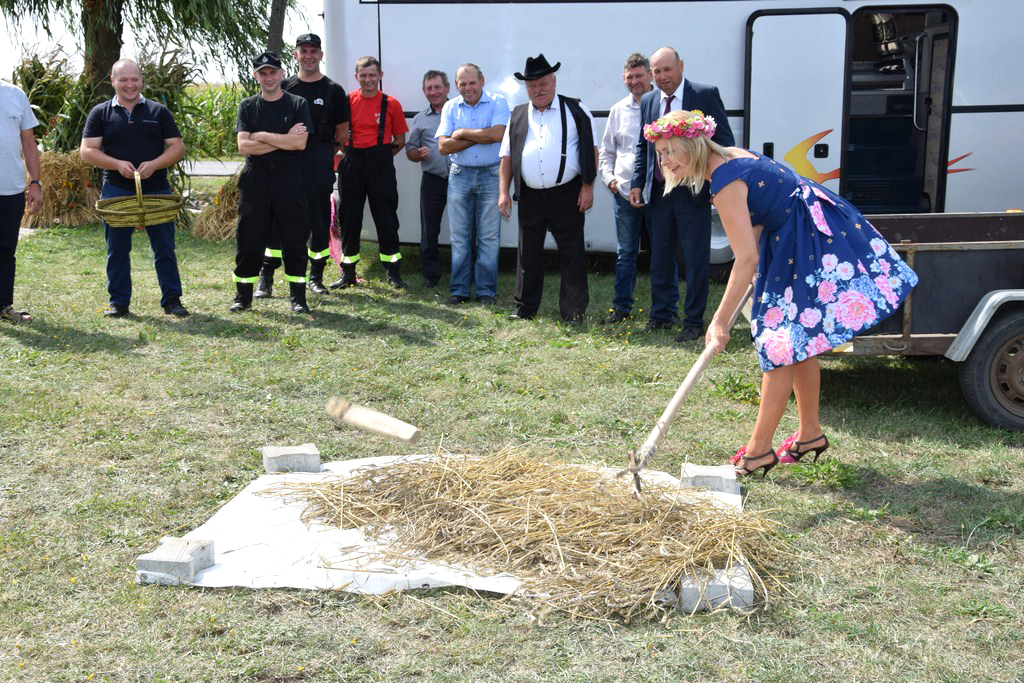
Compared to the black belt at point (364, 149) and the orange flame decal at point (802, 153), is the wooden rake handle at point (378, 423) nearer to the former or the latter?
the black belt at point (364, 149)

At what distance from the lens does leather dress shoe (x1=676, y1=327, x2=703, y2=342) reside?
7.63 meters

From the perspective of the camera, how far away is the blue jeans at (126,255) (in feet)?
26.8

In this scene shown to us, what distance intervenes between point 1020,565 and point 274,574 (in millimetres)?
2902

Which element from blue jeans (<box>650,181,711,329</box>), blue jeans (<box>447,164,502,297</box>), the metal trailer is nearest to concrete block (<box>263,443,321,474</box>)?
the metal trailer

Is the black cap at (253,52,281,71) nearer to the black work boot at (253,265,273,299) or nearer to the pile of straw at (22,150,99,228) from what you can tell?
the black work boot at (253,265,273,299)

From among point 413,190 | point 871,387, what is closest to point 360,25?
point 413,190

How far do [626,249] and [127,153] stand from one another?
4050 millimetres

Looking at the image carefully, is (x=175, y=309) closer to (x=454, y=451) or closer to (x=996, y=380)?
(x=454, y=451)

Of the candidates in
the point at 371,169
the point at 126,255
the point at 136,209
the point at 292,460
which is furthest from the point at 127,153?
the point at 292,460

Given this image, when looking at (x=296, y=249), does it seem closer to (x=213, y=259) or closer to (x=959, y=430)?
(x=213, y=259)

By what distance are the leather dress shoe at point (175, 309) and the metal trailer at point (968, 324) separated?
5.33 metres

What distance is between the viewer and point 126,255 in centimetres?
821

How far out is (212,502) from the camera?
4684 millimetres

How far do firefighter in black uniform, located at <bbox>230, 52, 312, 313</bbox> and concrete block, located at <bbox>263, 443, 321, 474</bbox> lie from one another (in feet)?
12.1
